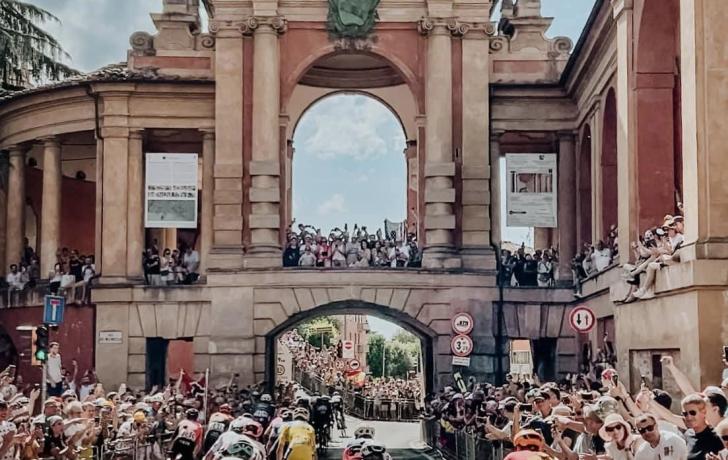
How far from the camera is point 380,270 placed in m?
41.4

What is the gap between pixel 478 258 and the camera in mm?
42375

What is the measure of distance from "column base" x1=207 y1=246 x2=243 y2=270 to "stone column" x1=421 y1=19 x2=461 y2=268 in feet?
18.7

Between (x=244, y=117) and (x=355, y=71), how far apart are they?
9.40 meters

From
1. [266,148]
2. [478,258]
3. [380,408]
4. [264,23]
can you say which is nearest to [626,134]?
[478,258]

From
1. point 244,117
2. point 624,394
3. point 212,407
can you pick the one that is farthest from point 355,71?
point 624,394

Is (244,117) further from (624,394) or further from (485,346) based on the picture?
(624,394)

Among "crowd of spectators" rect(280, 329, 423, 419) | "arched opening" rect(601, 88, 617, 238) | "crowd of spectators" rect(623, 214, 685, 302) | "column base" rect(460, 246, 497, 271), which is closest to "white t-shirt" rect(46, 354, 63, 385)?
"column base" rect(460, 246, 497, 271)

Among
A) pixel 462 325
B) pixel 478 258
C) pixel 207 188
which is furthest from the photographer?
pixel 207 188

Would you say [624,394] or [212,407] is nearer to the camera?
[624,394]

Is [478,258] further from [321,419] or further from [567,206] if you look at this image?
[321,419]

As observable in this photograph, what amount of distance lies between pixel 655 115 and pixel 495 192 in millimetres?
15169

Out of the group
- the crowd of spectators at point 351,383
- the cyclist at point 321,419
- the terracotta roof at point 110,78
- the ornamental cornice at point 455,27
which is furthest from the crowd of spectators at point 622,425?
the crowd of spectators at point 351,383

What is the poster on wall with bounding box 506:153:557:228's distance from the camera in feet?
139

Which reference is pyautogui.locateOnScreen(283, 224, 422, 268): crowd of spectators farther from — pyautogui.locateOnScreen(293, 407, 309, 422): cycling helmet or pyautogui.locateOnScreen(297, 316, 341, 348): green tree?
pyautogui.locateOnScreen(297, 316, 341, 348): green tree
